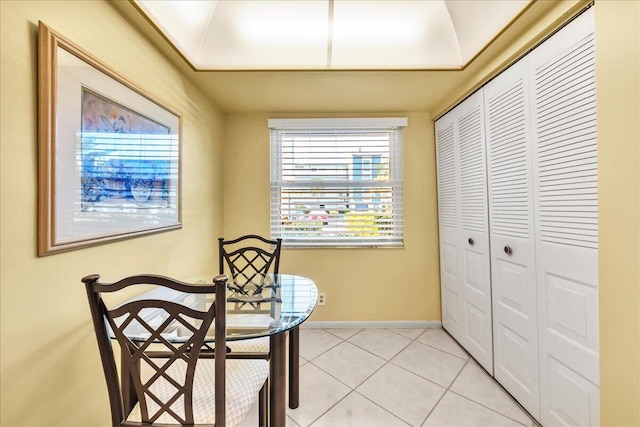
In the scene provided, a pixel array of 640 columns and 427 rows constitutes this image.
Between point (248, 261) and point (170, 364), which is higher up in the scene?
point (248, 261)

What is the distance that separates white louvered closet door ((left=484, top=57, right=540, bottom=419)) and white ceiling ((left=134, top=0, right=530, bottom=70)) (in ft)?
1.26

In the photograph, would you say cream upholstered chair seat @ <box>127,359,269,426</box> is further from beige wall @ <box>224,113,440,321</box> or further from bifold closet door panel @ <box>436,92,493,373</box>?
bifold closet door panel @ <box>436,92,493,373</box>

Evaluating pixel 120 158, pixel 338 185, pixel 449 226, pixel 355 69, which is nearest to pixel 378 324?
pixel 449 226

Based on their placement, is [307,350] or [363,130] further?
[363,130]

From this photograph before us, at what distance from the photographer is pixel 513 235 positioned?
157 cm

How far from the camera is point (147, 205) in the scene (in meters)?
1.43

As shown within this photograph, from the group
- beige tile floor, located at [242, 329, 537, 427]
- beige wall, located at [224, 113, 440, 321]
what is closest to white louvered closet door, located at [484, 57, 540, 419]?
beige tile floor, located at [242, 329, 537, 427]

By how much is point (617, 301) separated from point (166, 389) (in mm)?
1852

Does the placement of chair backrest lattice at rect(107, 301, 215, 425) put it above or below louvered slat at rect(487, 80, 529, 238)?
below

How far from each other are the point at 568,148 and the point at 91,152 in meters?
2.18

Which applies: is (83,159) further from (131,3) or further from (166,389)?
(166,389)

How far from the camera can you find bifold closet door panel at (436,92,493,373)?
73.4 inches

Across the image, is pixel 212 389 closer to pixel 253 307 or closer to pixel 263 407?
pixel 263 407

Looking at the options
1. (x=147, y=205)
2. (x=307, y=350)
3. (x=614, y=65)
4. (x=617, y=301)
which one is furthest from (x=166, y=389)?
(x=614, y=65)
